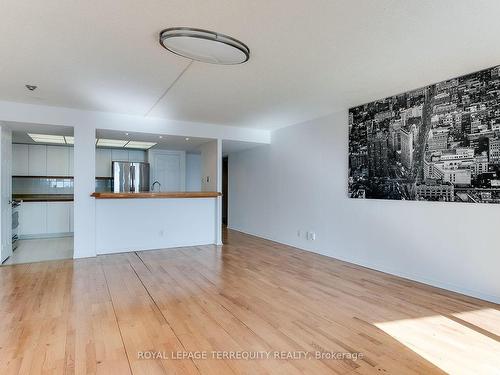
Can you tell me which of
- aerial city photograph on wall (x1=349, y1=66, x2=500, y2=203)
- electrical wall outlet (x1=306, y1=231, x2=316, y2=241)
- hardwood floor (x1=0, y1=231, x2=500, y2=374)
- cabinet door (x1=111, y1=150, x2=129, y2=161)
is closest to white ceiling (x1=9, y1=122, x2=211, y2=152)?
cabinet door (x1=111, y1=150, x2=129, y2=161)

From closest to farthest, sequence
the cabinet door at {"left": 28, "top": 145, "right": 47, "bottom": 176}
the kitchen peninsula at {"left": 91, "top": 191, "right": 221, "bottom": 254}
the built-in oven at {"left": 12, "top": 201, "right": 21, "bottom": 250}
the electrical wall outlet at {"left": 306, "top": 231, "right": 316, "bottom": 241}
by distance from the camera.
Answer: the kitchen peninsula at {"left": 91, "top": 191, "right": 221, "bottom": 254} < the electrical wall outlet at {"left": 306, "top": 231, "right": 316, "bottom": 241} < the built-in oven at {"left": 12, "top": 201, "right": 21, "bottom": 250} < the cabinet door at {"left": 28, "top": 145, "right": 47, "bottom": 176}

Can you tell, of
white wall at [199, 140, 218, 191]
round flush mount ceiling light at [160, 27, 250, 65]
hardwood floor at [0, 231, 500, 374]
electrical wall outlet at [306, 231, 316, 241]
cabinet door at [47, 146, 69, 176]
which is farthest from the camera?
cabinet door at [47, 146, 69, 176]

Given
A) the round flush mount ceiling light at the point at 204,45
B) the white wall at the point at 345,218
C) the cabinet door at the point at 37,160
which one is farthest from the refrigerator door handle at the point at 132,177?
the round flush mount ceiling light at the point at 204,45

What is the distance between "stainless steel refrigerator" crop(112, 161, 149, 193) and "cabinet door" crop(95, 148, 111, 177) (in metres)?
0.74

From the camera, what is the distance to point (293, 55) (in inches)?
109

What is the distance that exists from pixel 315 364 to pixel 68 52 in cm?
322

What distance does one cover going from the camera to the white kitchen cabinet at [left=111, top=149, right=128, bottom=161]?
25.1 ft

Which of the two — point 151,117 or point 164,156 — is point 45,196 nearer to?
point 164,156

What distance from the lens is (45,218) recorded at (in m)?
6.55

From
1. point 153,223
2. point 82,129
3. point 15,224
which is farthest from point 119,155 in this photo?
point 153,223

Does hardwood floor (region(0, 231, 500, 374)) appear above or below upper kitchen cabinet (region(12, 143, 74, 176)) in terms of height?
below

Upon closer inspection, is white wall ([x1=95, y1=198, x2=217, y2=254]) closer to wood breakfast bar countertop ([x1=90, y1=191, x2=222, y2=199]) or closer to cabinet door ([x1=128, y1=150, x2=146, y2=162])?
wood breakfast bar countertop ([x1=90, y1=191, x2=222, y2=199])

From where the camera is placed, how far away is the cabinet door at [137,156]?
7.82 meters

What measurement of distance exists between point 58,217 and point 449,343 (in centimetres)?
727
